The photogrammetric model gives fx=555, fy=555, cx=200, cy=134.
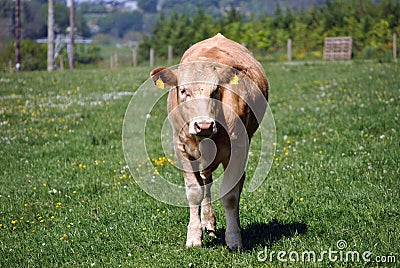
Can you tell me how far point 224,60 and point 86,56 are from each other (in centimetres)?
5915

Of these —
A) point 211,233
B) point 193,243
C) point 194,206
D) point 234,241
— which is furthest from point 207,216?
point 234,241

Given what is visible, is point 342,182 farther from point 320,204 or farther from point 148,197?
point 148,197

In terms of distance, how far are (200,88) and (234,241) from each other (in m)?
1.73

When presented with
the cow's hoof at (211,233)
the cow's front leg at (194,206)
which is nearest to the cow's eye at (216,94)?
the cow's front leg at (194,206)

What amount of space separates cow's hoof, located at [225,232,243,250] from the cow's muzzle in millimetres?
1350

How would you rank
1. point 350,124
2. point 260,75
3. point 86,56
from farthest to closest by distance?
point 86,56
point 350,124
point 260,75

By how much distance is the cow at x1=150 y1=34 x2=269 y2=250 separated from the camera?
5.46 metres

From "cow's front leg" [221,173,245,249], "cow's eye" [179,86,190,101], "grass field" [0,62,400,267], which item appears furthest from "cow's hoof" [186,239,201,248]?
"cow's eye" [179,86,190,101]

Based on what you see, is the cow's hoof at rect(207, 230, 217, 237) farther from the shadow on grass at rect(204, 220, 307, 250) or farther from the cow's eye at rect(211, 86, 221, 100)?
the cow's eye at rect(211, 86, 221, 100)

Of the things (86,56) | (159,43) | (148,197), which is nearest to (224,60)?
(148,197)

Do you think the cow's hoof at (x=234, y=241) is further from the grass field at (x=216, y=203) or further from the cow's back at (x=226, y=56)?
the cow's back at (x=226, y=56)

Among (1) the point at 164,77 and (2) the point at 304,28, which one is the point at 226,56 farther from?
(2) the point at 304,28

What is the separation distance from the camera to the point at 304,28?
48.6 metres

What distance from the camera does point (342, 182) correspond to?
8.10 m
